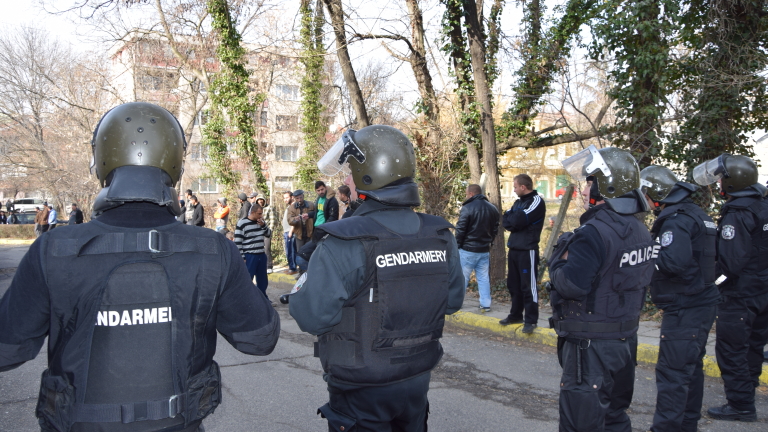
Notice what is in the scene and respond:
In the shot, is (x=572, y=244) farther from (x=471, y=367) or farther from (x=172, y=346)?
(x=471, y=367)

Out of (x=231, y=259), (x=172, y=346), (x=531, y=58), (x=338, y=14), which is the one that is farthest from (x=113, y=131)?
(x=531, y=58)

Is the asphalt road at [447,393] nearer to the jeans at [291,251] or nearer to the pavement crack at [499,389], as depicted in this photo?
the pavement crack at [499,389]

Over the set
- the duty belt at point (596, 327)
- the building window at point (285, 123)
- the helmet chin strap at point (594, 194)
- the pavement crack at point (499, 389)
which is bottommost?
the pavement crack at point (499, 389)

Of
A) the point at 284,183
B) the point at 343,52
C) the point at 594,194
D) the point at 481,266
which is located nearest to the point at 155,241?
the point at 594,194

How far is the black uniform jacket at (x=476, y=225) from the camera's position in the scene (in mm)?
7680

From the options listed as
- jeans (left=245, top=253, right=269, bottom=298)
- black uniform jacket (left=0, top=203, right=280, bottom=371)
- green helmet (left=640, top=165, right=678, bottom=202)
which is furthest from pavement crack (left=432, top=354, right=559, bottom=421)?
jeans (left=245, top=253, right=269, bottom=298)

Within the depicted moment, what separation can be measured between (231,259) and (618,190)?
2448 millimetres

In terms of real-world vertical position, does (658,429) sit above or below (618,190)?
below

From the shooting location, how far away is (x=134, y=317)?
1.90 metres

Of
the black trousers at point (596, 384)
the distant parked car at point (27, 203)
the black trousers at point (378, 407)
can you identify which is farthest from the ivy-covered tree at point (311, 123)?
the distant parked car at point (27, 203)

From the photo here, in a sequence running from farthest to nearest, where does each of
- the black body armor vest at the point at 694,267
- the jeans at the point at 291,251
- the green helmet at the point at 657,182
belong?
1. the jeans at the point at 291,251
2. the green helmet at the point at 657,182
3. the black body armor vest at the point at 694,267

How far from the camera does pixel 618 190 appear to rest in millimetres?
3447

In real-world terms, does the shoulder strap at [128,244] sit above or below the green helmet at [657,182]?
below

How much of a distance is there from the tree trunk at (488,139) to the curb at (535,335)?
6.33 ft
